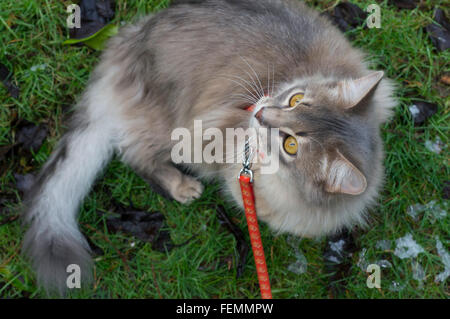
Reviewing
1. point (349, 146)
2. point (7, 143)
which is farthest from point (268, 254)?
point (7, 143)

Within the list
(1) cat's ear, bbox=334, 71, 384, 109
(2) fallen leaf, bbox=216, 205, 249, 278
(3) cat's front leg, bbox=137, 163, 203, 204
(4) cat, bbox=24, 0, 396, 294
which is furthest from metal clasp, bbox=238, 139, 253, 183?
(2) fallen leaf, bbox=216, 205, 249, 278

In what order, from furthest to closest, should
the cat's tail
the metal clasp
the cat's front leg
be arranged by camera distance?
the cat's front leg < the cat's tail < the metal clasp

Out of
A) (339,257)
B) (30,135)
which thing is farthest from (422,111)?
(30,135)

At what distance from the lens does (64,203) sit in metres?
2.65

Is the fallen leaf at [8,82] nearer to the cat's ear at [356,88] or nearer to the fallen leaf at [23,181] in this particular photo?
the fallen leaf at [23,181]

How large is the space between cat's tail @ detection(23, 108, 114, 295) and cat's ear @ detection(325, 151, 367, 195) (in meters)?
1.68

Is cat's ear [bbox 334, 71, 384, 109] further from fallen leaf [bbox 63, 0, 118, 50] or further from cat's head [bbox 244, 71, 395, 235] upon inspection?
fallen leaf [bbox 63, 0, 118, 50]

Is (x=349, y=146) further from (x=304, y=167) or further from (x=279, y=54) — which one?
(x=279, y=54)

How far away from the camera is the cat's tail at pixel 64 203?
2545 mm

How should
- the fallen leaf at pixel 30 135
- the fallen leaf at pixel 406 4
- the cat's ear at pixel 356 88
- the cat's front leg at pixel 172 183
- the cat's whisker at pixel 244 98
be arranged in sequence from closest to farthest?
the cat's ear at pixel 356 88 < the cat's whisker at pixel 244 98 < the cat's front leg at pixel 172 183 < the fallen leaf at pixel 30 135 < the fallen leaf at pixel 406 4

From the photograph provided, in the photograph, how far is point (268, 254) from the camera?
3021 mm

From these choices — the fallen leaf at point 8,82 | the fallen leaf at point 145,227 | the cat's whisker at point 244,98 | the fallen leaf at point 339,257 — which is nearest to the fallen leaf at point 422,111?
the fallen leaf at point 339,257

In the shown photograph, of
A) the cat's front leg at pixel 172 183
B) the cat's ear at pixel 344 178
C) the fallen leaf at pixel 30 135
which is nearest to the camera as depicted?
the cat's ear at pixel 344 178

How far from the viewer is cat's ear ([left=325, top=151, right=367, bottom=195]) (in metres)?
1.67
